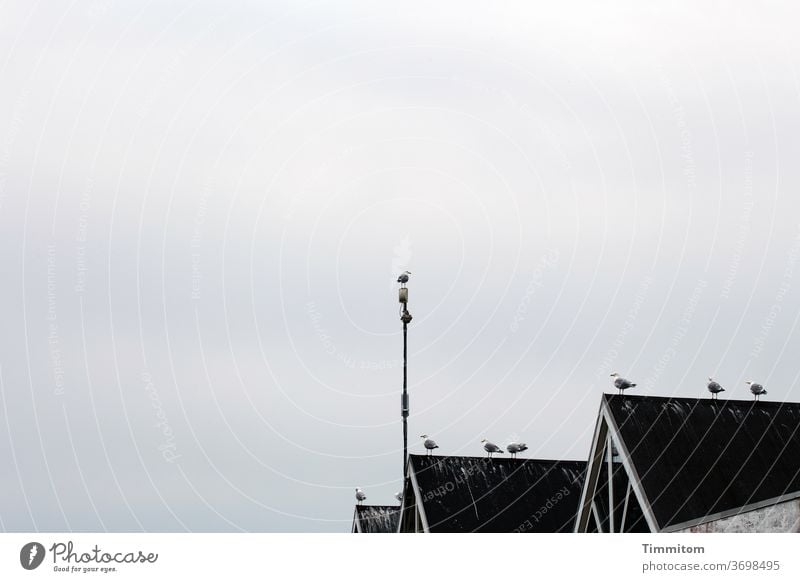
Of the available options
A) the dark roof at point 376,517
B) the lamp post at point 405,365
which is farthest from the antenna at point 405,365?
the dark roof at point 376,517

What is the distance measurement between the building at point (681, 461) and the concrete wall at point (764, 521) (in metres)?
2.38

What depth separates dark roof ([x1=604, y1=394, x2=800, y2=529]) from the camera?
42750mm

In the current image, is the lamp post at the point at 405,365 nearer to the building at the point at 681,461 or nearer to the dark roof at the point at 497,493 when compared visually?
the dark roof at the point at 497,493

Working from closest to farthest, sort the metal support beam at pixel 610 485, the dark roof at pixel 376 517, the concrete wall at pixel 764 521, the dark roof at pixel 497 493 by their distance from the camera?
the concrete wall at pixel 764 521
the metal support beam at pixel 610 485
the dark roof at pixel 497 493
the dark roof at pixel 376 517

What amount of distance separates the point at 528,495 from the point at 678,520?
14660 millimetres

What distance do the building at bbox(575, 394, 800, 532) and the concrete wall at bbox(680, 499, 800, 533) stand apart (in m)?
2.38

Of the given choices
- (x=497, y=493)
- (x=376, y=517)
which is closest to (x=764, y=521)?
(x=497, y=493)

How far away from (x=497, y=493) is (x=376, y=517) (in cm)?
1650

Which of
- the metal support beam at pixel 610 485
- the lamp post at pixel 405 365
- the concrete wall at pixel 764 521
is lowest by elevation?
the concrete wall at pixel 764 521

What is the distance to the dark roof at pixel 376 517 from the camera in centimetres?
6862

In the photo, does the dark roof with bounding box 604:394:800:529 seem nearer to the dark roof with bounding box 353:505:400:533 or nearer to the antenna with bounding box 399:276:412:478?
the antenna with bounding box 399:276:412:478
